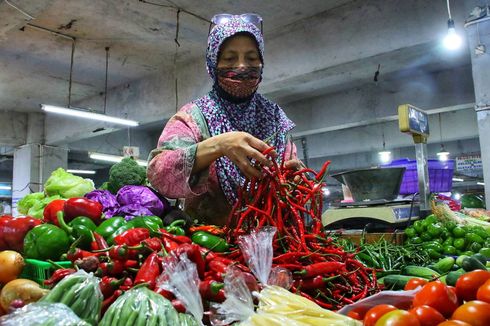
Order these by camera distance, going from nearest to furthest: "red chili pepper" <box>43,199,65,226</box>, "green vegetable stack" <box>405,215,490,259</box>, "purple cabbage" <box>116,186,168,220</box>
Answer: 1. "red chili pepper" <box>43,199,65,226</box>
2. "purple cabbage" <box>116,186,168,220</box>
3. "green vegetable stack" <box>405,215,490,259</box>

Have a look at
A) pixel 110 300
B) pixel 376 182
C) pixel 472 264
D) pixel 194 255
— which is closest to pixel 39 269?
pixel 110 300

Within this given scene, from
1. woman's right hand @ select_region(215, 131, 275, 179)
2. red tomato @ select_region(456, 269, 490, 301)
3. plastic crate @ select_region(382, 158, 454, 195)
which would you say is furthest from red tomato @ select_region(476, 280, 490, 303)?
plastic crate @ select_region(382, 158, 454, 195)

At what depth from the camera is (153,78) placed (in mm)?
10531

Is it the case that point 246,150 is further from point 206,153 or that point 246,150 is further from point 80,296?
point 80,296

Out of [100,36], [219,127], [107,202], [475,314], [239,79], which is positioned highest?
[100,36]

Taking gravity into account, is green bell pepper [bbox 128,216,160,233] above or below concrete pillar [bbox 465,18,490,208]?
below

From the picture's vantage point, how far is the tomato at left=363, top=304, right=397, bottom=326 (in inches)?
43.6

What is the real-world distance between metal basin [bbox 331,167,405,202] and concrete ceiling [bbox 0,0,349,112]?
13.1 ft

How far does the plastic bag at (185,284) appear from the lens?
3.61 feet

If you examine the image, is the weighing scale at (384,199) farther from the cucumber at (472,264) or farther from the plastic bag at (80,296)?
the plastic bag at (80,296)

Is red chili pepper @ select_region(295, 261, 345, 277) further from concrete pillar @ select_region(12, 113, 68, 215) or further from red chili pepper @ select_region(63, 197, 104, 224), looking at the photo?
concrete pillar @ select_region(12, 113, 68, 215)

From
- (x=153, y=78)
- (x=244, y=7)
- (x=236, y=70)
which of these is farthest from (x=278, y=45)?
(x=236, y=70)

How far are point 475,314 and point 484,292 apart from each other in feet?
0.48

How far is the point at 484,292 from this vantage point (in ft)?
3.83
